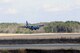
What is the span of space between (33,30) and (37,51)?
94.8 m

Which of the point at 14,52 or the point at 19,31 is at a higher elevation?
the point at 14,52

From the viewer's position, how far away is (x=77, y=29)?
11838 cm

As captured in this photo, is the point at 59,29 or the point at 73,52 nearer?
the point at 73,52

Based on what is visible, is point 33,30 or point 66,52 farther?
point 33,30

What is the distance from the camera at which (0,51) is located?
103 ft

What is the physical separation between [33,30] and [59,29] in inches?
372

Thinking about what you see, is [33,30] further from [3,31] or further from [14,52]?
[14,52]

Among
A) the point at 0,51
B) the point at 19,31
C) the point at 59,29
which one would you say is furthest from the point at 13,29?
the point at 0,51

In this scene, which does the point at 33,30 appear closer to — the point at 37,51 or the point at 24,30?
the point at 24,30

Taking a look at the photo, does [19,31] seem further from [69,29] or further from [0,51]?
[0,51]

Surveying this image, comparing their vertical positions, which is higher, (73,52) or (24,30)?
(73,52)

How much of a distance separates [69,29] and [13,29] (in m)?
19.3

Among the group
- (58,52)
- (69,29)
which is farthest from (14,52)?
(69,29)

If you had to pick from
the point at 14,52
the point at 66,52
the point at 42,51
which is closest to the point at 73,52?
the point at 66,52
